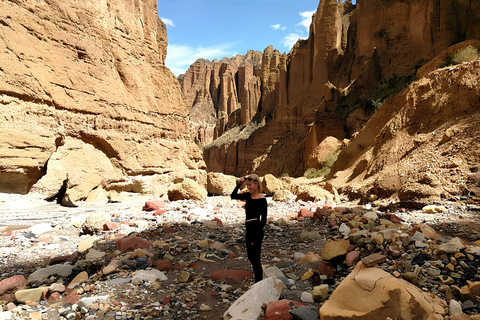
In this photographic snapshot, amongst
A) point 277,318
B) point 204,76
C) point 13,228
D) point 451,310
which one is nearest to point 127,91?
point 13,228

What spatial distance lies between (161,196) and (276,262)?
8.54m

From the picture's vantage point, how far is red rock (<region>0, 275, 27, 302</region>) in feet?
10.7

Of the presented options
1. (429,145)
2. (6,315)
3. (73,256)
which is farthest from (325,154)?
(6,315)

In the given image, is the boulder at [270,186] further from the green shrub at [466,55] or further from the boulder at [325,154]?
Result: the green shrub at [466,55]

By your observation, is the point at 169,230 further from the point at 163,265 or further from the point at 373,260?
the point at 373,260

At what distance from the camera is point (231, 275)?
384 centimetres

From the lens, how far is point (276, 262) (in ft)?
14.6

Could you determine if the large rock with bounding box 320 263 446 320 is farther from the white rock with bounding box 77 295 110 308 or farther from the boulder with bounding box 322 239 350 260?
the white rock with bounding box 77 295 110 308

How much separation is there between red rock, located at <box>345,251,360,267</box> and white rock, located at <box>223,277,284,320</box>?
111cm

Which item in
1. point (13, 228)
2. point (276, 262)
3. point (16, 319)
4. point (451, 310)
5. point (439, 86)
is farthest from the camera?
point (439, 86)

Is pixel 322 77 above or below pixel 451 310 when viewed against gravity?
above

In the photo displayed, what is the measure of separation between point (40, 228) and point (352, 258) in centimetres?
613

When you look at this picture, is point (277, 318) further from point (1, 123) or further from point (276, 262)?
point (1, 123)

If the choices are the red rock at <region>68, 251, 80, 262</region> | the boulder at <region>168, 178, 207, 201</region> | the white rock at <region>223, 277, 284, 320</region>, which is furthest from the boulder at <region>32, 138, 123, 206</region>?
the white rock at <region>223, 277, 284, 320</region>
